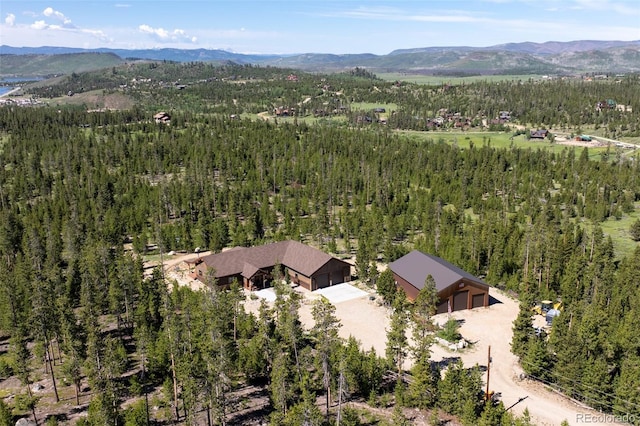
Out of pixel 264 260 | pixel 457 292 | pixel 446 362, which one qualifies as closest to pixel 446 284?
pixel 457 292

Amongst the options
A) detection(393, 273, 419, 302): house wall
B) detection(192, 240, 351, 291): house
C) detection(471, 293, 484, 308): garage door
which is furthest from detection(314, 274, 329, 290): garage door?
detection(471, 293, 484, 308): garage door

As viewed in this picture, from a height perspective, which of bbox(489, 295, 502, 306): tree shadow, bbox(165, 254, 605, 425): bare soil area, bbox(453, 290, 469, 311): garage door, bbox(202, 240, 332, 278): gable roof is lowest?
bbox(489, 295, 502, 306): tree shadow

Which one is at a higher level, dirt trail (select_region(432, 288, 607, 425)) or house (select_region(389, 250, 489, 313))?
house (select_region(389, 250, 489, 313))

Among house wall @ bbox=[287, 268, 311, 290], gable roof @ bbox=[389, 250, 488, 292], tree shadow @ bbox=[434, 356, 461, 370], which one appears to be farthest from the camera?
house wall @ bbox=[287, 268, 311, 290]

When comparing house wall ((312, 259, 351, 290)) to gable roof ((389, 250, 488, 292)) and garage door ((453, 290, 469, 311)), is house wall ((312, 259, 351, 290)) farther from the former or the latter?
garage door ((453, 290, 469, 311))

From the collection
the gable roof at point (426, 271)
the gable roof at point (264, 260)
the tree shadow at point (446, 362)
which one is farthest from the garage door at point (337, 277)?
the tree shadow at point (446, 362)
